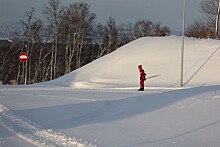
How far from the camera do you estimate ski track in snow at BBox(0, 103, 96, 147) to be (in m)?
7.70

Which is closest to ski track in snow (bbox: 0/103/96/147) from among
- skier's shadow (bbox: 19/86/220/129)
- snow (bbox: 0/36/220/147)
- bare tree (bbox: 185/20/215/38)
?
snow (bbox: 0/36/220/147)

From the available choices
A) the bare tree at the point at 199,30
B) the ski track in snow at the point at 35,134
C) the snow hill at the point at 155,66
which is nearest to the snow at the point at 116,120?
the ski track in snow at the point at 35,134

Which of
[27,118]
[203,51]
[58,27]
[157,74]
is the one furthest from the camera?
[58,27]

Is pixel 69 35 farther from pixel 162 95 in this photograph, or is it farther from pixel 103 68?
pixel 162 95

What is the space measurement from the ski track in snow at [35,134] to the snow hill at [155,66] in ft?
53.5

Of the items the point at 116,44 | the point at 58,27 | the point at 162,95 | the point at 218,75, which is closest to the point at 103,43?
the point at 116,44

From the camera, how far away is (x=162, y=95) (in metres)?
13.9

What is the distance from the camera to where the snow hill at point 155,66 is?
27.8 metres

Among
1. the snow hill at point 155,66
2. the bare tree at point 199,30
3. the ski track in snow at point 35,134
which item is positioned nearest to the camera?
the ski track in snow at point 35,134

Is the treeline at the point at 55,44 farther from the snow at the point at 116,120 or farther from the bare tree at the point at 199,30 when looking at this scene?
the snow at the point at 116,120

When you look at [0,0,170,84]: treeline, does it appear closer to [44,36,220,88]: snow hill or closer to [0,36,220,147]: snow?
[44,36,220,88]: snow hill

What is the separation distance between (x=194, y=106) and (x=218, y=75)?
16682mm

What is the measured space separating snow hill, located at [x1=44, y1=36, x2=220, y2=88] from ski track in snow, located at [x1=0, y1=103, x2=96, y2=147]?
642 inches

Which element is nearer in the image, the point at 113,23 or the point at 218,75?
the point at 218,75
